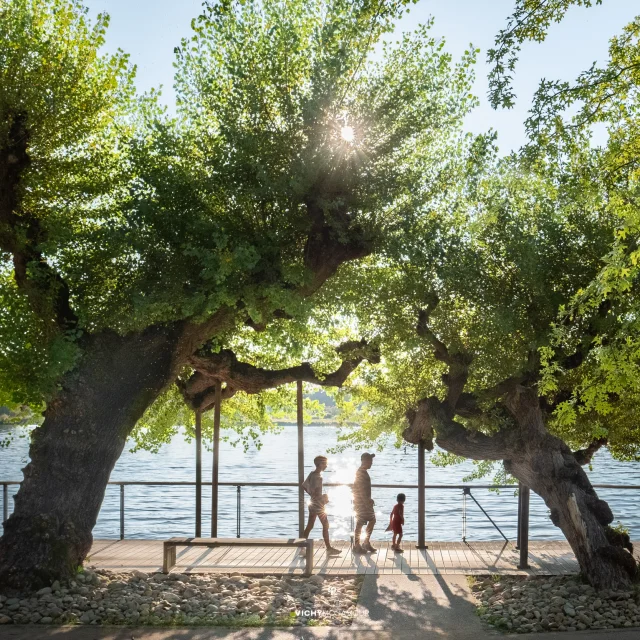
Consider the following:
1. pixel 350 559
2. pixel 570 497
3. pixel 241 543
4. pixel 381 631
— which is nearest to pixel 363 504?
pixel 350 559

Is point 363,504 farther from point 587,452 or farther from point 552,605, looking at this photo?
point 552,605

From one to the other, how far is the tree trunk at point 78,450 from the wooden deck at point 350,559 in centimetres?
154

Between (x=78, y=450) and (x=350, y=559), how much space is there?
4.52 metres

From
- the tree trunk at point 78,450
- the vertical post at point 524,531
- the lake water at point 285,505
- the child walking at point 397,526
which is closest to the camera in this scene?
the tree trunk at point 78,450

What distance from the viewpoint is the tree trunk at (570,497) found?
34.0 feet

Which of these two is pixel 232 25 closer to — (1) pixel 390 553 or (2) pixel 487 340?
(2) pixel 487 340

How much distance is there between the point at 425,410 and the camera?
42.8 ft

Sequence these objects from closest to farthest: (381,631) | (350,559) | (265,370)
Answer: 1. (381,631)
2. (350,559)
3. (265,370)

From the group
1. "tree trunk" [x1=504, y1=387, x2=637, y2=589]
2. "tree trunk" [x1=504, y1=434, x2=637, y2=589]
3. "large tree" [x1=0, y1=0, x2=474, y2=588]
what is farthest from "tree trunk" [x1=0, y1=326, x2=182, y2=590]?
"tree trunk" [x1=504, y1=434, x2=637, y2=589]

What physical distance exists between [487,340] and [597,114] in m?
4.32

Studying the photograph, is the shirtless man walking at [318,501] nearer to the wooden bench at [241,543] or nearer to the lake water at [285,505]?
the wooden bench at [241,543]

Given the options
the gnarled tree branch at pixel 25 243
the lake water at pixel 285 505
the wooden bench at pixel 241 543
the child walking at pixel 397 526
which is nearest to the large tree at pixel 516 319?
the child walking at pixel 397 526

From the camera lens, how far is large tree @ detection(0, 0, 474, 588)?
34.5 ft

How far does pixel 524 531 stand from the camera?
12438 mm
